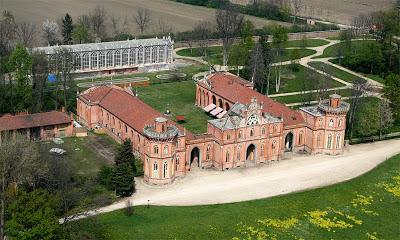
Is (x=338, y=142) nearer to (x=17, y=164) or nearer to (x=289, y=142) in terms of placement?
(x=289, y=142)

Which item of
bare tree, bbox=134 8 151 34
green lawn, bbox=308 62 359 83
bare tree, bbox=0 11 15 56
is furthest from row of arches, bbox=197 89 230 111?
bare tree, bbox=134 8 151 34

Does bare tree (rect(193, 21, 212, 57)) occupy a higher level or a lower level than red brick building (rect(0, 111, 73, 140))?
higher

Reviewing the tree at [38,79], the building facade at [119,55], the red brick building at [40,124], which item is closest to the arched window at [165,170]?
the red brick building at [40,124]

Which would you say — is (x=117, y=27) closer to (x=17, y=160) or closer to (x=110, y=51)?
(x=110, y=51)

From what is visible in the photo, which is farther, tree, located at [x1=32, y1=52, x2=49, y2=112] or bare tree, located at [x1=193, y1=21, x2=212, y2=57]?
bare tree, located at [x1=193, y1=21, x2=212, y2=57]

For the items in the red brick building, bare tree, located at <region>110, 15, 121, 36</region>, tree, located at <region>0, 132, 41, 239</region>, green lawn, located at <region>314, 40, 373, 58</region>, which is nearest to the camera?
tree, located at <region>0, 132, 41, 239</region>

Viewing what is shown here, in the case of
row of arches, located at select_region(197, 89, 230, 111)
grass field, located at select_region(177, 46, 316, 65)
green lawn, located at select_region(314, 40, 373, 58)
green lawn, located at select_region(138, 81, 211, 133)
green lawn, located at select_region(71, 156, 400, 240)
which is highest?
green lawn, located at select_region(314, 40, 373, 58)

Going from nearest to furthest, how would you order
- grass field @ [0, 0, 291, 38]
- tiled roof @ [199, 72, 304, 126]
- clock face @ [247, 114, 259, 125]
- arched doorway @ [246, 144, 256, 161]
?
clock face @ [247, 114, 259, 125], arched doorway @ [246, 144, 256, 161], tiled roof @ [199, 72, 304, 126], grass field @ [0, 0, 291, 38]

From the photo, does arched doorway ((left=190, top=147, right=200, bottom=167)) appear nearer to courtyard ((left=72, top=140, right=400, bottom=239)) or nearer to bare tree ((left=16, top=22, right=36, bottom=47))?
courtyard ((left=72, top=140, right=400, bottom=239))
